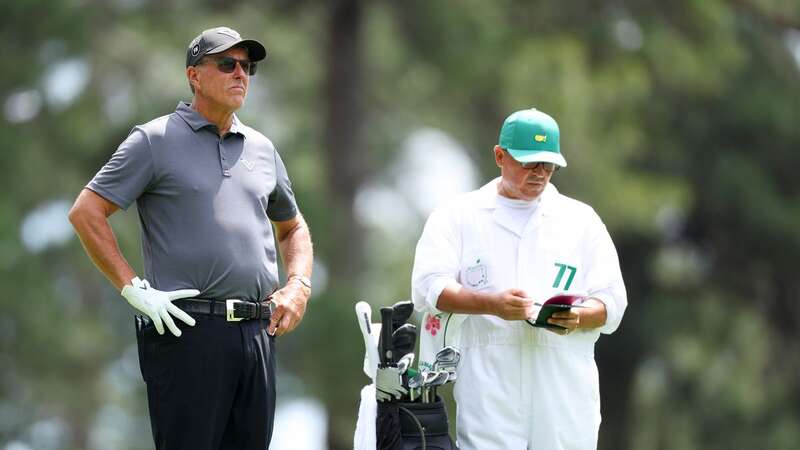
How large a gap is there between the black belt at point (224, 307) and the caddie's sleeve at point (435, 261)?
74 centimetres

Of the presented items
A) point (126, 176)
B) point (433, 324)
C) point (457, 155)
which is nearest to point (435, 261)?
point (433, 324)

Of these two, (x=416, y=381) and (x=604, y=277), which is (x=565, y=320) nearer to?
(x=604, y=277)

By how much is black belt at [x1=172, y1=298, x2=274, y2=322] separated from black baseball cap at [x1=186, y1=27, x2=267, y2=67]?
878mm

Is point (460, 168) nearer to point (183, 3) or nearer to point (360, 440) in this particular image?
point (183, 3)

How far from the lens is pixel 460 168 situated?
912 inches

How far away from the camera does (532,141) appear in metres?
6.14

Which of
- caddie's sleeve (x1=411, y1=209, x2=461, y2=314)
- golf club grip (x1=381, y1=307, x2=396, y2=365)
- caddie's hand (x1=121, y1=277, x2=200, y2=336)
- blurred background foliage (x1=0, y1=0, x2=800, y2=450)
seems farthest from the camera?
blurred background foliage (x1=0, y1=0, x2=800, y2=450)

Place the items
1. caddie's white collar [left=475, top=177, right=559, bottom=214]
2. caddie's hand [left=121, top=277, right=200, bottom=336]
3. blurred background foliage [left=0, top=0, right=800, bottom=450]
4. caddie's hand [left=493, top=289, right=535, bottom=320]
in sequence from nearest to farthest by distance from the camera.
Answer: caddie's hand [left=121, top=277, right=200, bottom=336] < caddie's hand [left=493, top=289, right=535, bottom=320] < caddie's white collar [left=475, top=177, right=559, bottom=214] < blurred background foliage [left=0, top=0, right=800, bottom=450]

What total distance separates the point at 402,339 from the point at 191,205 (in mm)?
975

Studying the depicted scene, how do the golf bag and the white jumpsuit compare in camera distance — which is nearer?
the golf bag

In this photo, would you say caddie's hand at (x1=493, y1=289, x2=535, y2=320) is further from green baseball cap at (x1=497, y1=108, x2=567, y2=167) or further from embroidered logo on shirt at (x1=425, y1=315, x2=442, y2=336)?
green baseball cap at (x1=497, y1=108, x2=567, y2=167)

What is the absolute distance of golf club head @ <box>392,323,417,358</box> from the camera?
600 cm

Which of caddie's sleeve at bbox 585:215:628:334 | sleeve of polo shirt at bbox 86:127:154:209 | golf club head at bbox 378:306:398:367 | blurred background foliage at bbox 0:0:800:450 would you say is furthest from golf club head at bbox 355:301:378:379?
blurred background foliage at bbox 0:0:800:450

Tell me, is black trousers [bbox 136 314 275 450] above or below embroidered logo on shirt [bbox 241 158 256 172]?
below
